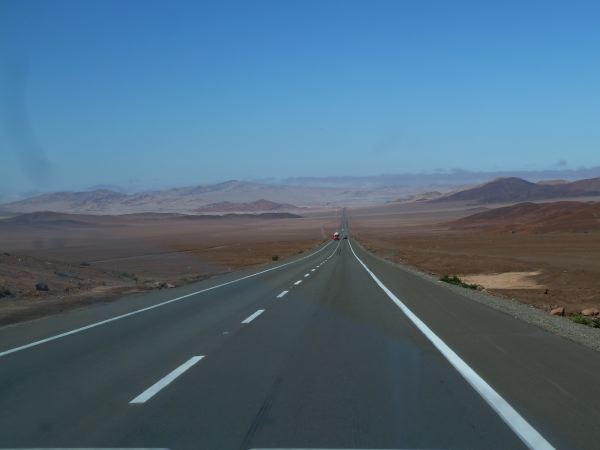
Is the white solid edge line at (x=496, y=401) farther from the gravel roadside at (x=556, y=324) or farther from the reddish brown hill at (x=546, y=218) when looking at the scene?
the reddish brown hill at (x=546, y=218)

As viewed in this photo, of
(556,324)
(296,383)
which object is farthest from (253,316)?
(296,383)

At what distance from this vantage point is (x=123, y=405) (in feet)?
25.6

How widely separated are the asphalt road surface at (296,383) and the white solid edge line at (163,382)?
0.03 meters

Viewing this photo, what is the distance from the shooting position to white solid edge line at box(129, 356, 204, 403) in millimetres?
8094

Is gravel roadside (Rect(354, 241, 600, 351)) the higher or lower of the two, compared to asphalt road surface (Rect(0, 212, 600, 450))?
lower

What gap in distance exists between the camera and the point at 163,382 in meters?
8.95

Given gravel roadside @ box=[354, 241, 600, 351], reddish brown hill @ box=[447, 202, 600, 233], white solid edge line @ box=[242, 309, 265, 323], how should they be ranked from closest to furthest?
gravel roadside @ box=[354, 241, 600, 351] → white solid edge line @ box=[242, 309, 265, 323] → reddish brown hill @ box=[447, 202, 600, 233]

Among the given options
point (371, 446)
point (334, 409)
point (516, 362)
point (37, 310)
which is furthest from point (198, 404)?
point (37, 310)

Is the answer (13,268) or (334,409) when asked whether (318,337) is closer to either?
(334,409)

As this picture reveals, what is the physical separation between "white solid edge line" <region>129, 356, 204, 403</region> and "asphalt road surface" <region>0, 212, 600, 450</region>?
0.09 feet

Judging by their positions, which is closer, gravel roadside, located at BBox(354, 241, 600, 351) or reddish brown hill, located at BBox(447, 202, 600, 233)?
gravel roadside, located at BBox(354, 241, 600, 351)

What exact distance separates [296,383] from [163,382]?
166 cm

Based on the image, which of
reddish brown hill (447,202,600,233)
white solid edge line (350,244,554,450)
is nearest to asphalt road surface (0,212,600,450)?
white solid edge line (350,244,554,450)

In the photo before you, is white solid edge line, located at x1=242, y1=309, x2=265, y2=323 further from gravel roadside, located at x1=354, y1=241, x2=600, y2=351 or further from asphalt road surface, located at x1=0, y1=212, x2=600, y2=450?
gravel roadside, located at x1=354, y1=241, x2=600, y2=351
